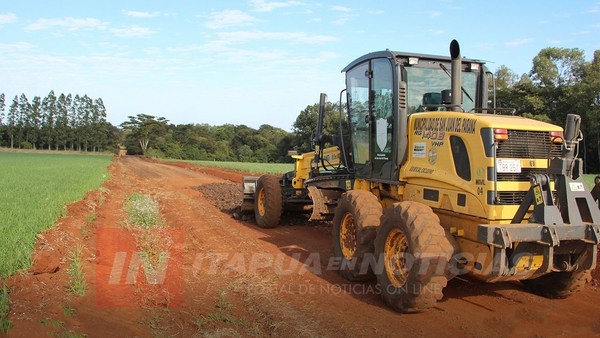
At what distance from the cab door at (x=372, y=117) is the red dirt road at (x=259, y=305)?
172cm

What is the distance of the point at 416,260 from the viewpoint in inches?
203

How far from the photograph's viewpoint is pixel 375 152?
731 centimetres

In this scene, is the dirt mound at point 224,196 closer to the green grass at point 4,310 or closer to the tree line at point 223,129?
the green grass at point 4,310

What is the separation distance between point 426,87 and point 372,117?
908 millimetres

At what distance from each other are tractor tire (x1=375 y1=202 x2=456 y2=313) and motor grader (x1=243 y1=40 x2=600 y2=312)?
0.01 meters

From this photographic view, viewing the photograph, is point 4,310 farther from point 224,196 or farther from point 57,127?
point 57,127

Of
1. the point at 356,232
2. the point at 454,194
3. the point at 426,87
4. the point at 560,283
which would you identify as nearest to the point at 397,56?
the point at 426,87

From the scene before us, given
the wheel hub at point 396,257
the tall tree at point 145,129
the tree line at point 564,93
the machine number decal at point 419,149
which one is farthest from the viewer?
the tall tree at point 145,129

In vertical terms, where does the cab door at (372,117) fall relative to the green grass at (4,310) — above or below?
above

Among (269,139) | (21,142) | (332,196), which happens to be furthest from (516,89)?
(21,142)

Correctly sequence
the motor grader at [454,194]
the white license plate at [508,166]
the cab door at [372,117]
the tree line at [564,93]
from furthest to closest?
1. the tree line at [564,93]
2. the cab door at [372,117]
3. the white license plate at [508,166]
4. the motor grader at [454,194]

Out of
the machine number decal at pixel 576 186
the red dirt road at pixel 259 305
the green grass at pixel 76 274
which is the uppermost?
the machine number decal at pixel 576 186

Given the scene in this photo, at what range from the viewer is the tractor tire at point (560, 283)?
5762 mm

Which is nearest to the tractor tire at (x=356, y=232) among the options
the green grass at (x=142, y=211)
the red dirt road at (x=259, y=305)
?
the red dirt road at (x=259, y=305)
